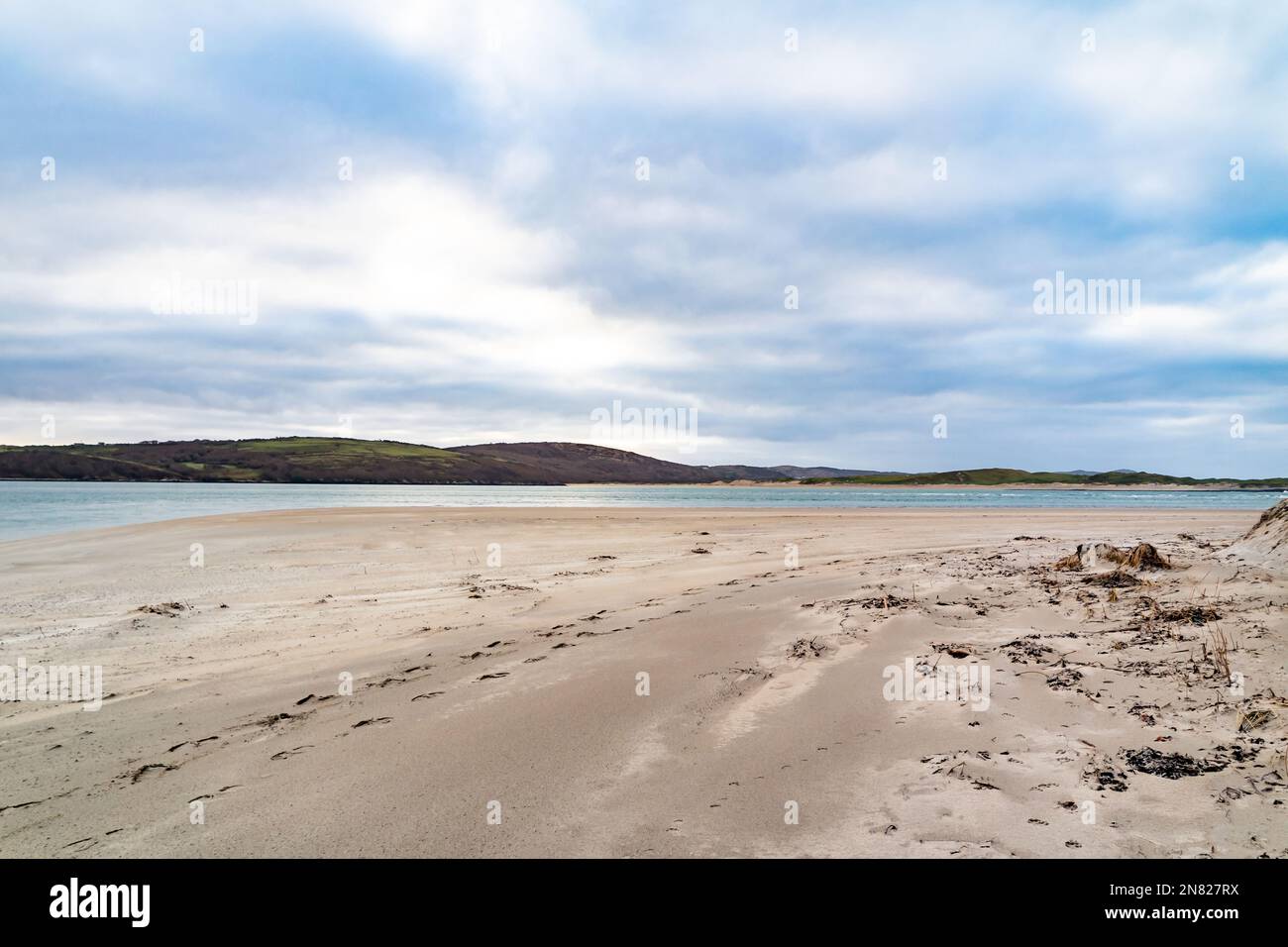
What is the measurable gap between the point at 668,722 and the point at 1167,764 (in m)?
3.55

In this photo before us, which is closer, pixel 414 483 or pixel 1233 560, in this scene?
pixel 1233 560

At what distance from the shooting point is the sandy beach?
153 inches

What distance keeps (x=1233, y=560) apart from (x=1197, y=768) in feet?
30.3

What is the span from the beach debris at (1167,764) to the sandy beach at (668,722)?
27 mm

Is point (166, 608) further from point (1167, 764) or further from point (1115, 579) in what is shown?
point (1115, 579)

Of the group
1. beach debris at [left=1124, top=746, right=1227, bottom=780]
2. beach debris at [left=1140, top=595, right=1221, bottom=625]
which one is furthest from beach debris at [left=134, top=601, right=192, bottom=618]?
beach debris at [left=1140, top=595, right=1221, bottom=625]

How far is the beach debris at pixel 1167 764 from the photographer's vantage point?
426 cm

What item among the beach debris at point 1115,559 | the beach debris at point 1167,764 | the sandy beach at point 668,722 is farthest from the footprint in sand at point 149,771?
the beach debris at point 1115,559

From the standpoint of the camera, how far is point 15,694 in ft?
23.4
